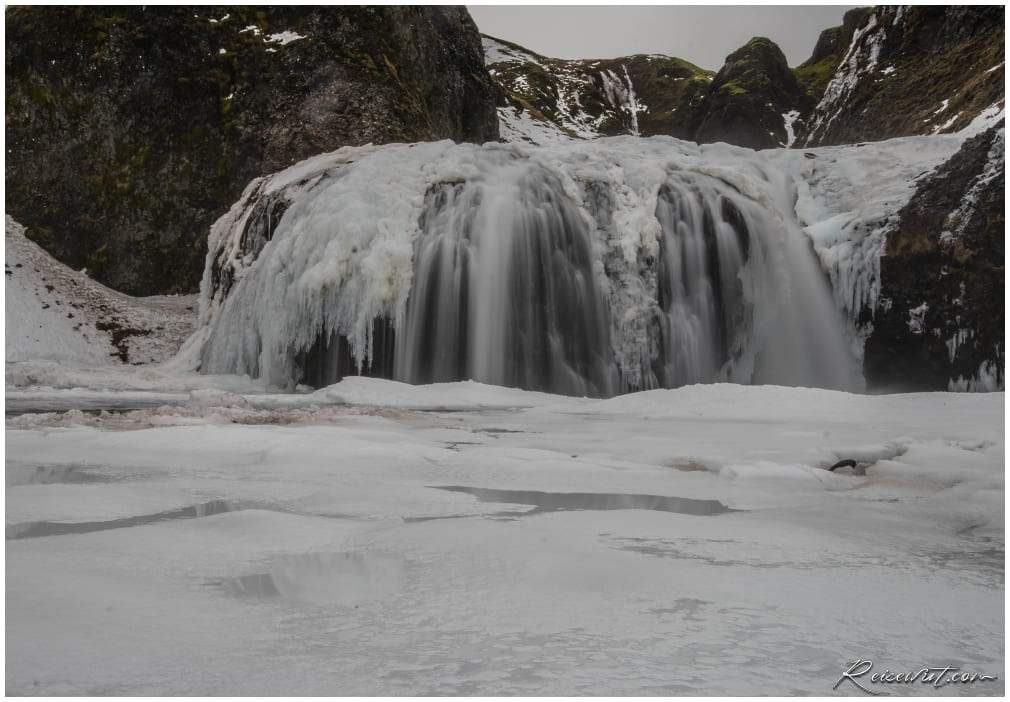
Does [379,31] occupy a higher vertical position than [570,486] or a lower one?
higher

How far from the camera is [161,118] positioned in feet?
60.8

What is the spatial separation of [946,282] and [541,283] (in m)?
5.27

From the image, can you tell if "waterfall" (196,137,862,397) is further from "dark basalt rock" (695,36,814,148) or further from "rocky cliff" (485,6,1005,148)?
"dark basalt rock" (695,36,814,148)

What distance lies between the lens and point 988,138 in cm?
1002

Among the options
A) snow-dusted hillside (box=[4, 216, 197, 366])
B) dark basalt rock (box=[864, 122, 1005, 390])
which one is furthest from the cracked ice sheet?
snow-dusted hillside (box=[4, 216, 197, 366])

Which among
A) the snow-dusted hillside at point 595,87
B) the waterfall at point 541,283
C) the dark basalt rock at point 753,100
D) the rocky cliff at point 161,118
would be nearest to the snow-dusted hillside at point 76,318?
the rocky cliff at point 161,118

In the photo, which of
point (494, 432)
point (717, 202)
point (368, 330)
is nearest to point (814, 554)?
point (494, 432)

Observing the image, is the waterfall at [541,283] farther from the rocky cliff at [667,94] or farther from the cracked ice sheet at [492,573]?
the rocky cliff at [667,94]

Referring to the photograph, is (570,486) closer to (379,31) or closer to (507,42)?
(379,31)

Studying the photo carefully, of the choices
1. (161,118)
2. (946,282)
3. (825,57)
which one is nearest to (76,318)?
(161,118)

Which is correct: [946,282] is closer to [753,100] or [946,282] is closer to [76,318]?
[76,318]

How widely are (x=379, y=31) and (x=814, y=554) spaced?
22.0 meters

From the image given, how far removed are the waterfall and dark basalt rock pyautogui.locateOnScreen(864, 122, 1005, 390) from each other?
0.62 m

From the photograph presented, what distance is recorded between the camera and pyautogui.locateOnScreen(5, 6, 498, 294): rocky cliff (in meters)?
17.9
